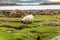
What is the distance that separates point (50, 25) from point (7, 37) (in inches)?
362

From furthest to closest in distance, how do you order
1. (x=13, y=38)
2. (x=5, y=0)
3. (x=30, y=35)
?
(x=5, y=0)
(x=30, y=35)
(x=13, y=38)

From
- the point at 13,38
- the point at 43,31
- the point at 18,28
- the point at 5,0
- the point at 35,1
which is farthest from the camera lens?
the point at 35,1

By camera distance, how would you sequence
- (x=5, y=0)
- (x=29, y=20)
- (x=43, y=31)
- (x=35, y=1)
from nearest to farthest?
(x=43, y=31) < (x=29, y=20) < (x=5, y=0) < (x=35, y=1)

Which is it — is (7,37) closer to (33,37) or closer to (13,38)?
(13,38)

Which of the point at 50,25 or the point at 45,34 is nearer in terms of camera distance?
the point at 45,34

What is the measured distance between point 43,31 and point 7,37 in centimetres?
501

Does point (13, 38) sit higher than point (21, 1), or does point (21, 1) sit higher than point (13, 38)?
point (13, 38)

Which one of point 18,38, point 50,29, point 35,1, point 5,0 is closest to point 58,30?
point 50,29

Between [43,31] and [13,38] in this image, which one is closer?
[13,38]

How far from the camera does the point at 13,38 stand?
74.3 feet

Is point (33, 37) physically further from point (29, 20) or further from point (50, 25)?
point (29, 20)

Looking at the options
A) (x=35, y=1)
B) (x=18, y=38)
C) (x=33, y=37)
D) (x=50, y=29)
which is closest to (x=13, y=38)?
(x=18, y=38)

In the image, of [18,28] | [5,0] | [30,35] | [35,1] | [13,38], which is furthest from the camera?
[35,1]

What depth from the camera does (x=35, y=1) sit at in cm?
16138
